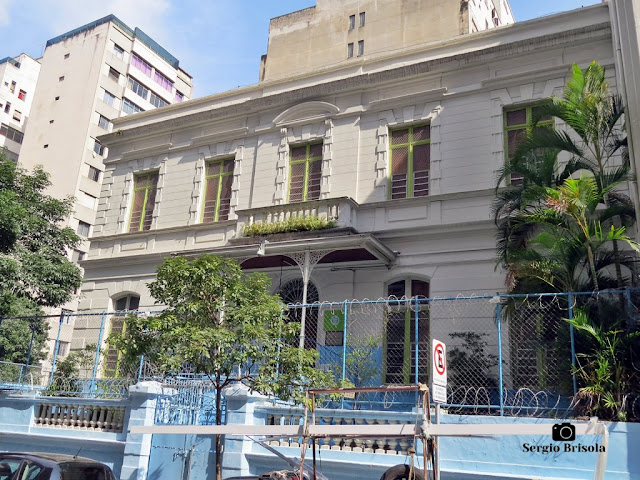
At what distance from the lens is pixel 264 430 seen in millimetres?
6266

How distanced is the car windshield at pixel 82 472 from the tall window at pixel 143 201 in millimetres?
13930

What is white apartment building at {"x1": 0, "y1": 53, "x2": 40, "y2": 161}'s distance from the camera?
52750 millimetres

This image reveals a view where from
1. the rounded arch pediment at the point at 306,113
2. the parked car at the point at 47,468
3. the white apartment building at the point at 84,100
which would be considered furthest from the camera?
the white apartment building at the point at 84,100

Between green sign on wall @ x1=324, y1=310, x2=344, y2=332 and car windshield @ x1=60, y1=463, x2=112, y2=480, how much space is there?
8.79m

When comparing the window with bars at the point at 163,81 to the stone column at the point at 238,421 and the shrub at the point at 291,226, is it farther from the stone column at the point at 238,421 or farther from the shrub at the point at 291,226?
the stone column at the point at 238,421

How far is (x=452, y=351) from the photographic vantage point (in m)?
14.4

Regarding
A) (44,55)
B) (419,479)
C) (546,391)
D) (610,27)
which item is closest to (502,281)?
(546,391)

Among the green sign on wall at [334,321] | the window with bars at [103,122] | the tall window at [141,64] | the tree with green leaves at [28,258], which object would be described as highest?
the tall window at [141,64]

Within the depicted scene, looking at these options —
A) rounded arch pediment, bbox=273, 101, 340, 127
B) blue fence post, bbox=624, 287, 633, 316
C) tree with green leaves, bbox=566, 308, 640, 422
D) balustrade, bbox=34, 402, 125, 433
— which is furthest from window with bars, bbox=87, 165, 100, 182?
blue fence post, bbox=624, 287, 633, 316

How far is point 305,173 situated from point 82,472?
12388 mm

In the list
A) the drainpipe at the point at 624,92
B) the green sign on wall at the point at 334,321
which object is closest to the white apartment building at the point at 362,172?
the drainpipe at the point at 624,92

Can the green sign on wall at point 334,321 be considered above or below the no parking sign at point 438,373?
above

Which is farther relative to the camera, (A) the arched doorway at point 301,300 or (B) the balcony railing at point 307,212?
(A) the arched doorway at point 301,300

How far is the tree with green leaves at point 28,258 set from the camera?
16688 millimetres
